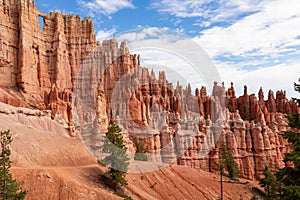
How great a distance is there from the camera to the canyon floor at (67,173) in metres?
25.0

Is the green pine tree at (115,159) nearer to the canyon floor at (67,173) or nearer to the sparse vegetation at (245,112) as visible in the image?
the canyon floor at (67,173)

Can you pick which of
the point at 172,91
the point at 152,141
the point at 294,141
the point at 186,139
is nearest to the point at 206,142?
the point at 186,139

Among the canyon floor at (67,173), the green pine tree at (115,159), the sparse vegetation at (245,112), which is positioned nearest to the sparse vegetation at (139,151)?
the canyon floor at (67,173)

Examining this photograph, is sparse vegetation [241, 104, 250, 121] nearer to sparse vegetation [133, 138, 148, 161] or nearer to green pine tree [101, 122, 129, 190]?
sparse vegetation [133, 138, 148, 161]

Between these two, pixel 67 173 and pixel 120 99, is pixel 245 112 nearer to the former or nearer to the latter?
pixel 120 99

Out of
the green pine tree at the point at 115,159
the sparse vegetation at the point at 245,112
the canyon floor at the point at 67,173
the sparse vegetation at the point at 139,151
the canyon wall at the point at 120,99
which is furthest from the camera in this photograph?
the sparse vegetation at the point at 245,112

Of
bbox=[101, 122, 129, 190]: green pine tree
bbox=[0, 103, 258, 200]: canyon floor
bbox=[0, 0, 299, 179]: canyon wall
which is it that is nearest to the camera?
bbox=[0, 103, 258, 200]: canyon floor

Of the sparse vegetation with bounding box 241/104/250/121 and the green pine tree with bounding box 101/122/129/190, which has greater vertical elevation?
the sparse vegetation with bounding box 241/104/250/121

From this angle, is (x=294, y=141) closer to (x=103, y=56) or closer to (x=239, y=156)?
(x=239, y=156)

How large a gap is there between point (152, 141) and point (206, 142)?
10.5 metres

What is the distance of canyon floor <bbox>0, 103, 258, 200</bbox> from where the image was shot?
25.0 m

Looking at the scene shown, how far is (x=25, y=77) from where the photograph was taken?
6562cm

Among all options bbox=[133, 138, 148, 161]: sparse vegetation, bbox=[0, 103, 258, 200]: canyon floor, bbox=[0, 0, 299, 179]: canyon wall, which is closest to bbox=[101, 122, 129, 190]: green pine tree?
bbox=[0, 103, 258, 200]: canyon floor

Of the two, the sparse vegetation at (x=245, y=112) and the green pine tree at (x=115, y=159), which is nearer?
the green pine tree at (x=115, y=159)
